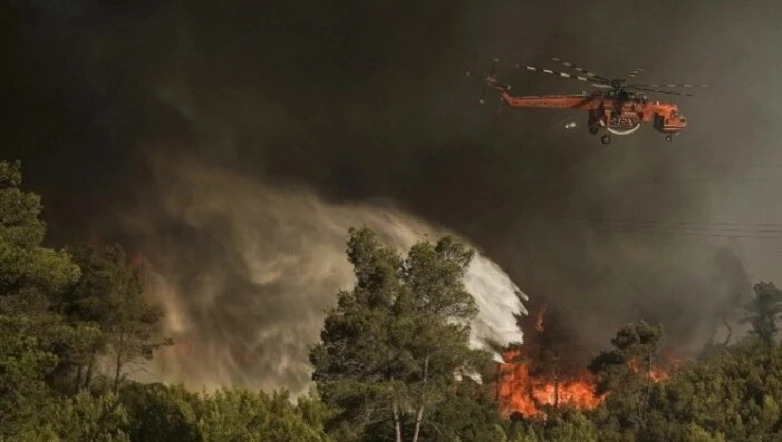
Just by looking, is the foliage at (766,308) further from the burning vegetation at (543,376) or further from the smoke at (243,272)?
the smoke at (243,272)

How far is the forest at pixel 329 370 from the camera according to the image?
530 inches

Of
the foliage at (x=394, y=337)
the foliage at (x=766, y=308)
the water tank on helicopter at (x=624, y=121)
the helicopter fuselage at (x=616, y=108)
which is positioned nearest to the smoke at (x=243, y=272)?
the helicopter fuselage at (x=616, y=108)

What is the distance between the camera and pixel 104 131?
141 feet

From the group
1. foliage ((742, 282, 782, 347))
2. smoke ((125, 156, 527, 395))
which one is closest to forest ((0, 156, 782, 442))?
smoke ((125, 156, 527, 395))

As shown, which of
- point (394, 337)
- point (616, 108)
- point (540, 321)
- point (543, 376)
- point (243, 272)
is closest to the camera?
point (394, 337)

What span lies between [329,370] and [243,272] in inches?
1041

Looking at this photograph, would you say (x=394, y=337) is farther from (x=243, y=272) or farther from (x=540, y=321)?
(x=540, y=321)

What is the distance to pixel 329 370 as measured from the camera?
17.5m

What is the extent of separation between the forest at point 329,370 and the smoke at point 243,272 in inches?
380

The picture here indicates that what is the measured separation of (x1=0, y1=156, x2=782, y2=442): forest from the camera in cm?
1346

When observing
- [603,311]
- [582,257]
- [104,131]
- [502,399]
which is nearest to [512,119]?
[582,257]

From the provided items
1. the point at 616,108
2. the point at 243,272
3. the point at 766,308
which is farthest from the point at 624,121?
the point at 766,308

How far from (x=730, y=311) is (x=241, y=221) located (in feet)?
142

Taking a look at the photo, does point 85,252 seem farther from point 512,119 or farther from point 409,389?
point 512,119
